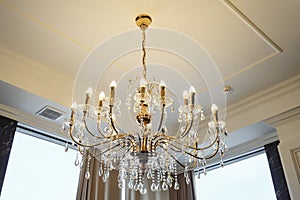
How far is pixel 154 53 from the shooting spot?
272 centimetres

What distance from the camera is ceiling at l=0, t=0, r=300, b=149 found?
89.4 inches

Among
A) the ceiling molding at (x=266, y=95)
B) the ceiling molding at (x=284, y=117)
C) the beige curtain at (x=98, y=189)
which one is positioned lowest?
the beige curtain at (x=98, y=189)

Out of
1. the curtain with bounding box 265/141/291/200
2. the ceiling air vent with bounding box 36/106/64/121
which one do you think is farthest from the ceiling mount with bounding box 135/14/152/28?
the curtain with bounding box 265/141/291/200

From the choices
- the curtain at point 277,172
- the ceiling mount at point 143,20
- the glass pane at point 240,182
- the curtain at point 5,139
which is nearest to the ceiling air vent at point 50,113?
the curtain at point 5,139

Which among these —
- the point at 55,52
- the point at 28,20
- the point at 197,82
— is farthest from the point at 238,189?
the point at 28,20

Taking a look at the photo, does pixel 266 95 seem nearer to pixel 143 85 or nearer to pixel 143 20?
pixel 143 20

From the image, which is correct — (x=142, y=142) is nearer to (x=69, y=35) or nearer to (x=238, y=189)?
(x=69, y=35)

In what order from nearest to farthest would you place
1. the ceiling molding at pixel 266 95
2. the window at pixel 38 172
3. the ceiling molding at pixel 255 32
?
the ceiling molding at pixel 255 32
the window at pixel 38 172
the ceiling molding at pixel 266 95

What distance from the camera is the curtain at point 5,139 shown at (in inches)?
105

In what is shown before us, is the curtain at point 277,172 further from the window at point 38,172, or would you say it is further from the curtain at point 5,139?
the curtain at point 5,139

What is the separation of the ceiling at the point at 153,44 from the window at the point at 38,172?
2.09 ft

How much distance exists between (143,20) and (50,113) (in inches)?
52.6

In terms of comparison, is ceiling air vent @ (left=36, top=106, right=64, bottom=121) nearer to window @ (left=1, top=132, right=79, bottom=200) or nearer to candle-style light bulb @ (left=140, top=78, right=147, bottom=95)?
window @ (left=1, top=132, right=79, bottom=200)

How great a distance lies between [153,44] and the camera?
8.59 feet
